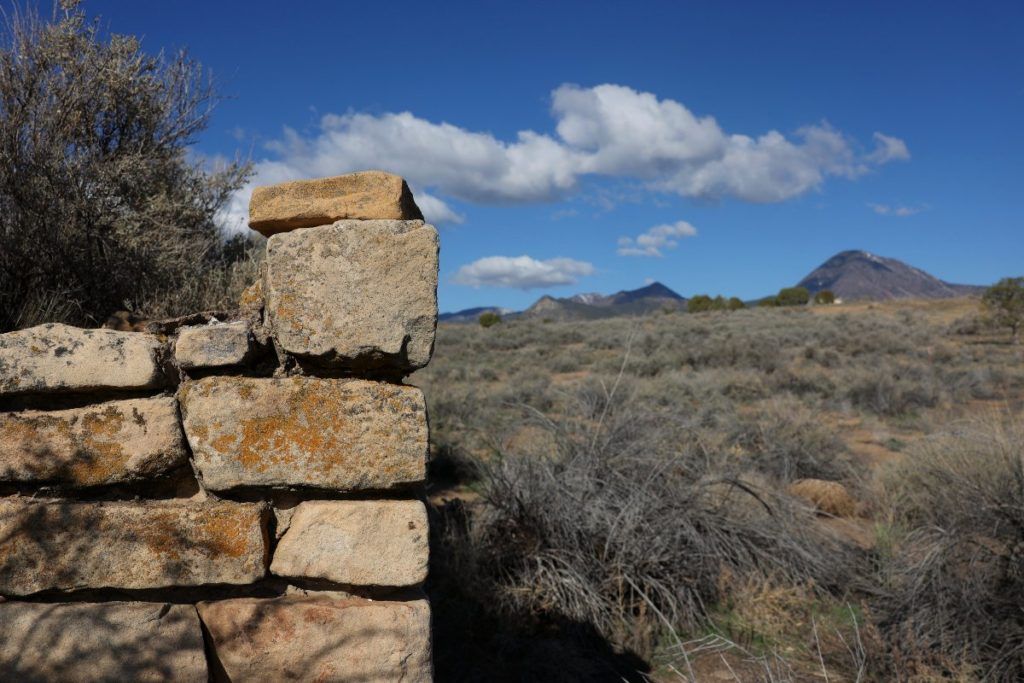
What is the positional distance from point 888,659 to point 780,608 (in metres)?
0.66

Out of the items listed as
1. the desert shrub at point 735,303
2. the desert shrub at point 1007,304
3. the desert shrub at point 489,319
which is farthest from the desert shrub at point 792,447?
the desert shrub at point 735,303

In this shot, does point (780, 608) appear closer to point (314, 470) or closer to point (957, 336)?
point (314, 470)

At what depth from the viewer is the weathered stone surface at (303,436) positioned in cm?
186

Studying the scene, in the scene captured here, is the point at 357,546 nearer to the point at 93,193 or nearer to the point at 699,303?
the point at 93,193

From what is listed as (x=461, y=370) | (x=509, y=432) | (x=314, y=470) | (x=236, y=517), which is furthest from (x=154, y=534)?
(x=461, y=370)

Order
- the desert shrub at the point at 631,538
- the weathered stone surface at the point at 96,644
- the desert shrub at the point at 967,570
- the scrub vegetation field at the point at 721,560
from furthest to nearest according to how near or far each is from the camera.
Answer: the desert shrub at the point at 631,538 → the scrub vegetation field at the point at 721,560 → the desert shrub at the point at 967,570 → the weathered stone surface at the point at 96,644

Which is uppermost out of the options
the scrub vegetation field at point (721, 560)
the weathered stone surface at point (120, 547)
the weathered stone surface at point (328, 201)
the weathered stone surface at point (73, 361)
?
the weathered stone surface at point (328, 201)

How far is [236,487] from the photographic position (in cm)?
190

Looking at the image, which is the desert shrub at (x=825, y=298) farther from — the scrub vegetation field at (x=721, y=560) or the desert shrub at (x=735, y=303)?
the scrub vegetation field at (x=721, y=560)

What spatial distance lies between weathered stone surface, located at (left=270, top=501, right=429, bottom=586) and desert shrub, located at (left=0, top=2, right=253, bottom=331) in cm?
228

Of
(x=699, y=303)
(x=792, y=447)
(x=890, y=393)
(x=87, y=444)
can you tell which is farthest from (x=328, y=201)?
(x=699, y=303)

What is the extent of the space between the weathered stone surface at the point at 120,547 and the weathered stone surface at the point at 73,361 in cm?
34

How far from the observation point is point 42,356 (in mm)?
1876

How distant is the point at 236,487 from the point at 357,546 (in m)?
0.38
